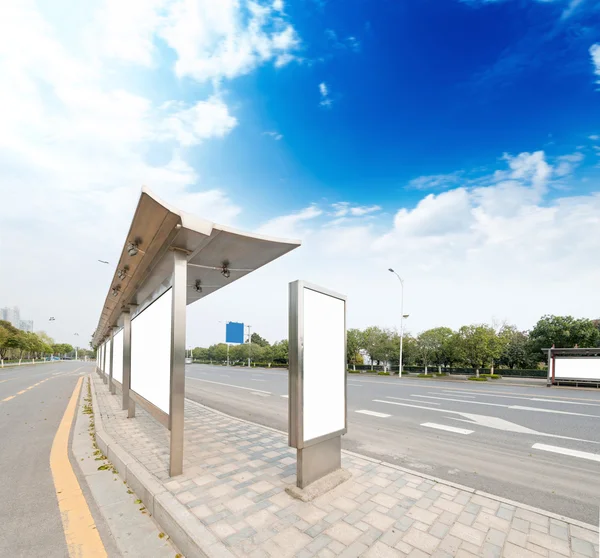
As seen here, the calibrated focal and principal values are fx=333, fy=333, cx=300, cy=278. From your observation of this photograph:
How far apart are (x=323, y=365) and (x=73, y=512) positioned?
10.4ft

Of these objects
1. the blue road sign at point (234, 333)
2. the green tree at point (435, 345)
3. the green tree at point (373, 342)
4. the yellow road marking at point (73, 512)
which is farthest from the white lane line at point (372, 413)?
the blue road sign at point (234, 333)

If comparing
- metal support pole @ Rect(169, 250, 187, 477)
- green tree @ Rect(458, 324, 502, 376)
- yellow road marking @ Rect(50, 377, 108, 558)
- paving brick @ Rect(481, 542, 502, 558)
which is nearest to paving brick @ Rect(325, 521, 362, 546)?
paving brick @ Rect(481, 542, 502, 558)

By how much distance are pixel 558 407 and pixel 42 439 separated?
48.2ft

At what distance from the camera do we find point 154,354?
228 inches

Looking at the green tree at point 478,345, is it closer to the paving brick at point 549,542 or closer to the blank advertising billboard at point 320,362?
the blank advertising billboard at point 320,362

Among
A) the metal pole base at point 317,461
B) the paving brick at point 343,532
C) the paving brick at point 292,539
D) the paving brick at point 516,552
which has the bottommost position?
the paving brick at point 516,552

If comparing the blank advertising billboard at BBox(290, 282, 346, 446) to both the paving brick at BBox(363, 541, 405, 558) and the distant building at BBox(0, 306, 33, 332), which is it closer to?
the paving brick at BBox(363, 541, 405, 558)

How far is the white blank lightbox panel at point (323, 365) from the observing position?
12.9 ft

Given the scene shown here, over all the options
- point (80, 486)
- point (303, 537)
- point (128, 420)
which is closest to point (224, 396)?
point (128, 420)

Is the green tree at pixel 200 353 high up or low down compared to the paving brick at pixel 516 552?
down

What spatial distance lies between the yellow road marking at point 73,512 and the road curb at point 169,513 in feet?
1.68

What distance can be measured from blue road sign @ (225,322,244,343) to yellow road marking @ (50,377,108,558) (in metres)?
42.0

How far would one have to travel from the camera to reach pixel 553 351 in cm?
1994

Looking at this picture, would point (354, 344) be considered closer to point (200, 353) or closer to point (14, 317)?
point (200, 353)
